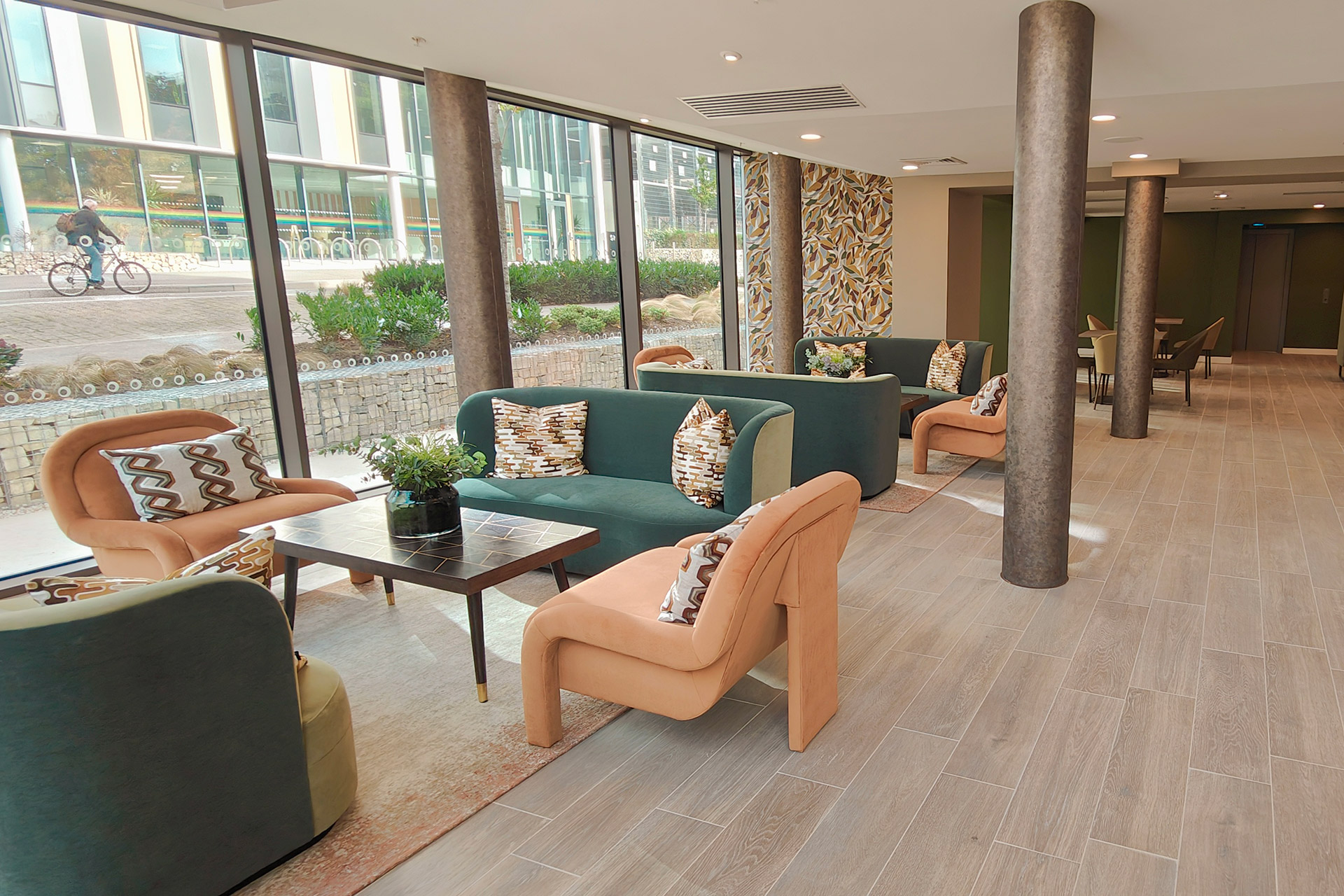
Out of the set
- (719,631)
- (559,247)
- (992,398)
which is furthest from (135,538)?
(992,398)

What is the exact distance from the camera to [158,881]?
6.43 ft

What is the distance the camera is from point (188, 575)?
7.01ft

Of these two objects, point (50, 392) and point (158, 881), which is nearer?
point (158, 881)

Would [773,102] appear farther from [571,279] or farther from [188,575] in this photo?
[188,575]

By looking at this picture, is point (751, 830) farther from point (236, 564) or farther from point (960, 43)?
point (960, 43)

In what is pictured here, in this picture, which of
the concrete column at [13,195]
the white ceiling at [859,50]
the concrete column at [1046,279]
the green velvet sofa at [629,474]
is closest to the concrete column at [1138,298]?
the white ceiling at [859,50]

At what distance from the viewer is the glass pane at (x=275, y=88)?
4.73 metres

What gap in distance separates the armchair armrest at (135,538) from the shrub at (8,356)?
82 cm

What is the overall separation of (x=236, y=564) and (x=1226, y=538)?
505cm

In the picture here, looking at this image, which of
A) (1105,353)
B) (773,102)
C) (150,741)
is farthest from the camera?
(1105,353)

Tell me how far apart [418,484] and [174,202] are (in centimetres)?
234

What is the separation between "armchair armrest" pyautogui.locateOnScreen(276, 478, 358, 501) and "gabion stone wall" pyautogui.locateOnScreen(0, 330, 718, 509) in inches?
21.3

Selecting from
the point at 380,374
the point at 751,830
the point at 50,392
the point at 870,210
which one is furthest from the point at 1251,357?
the point at 50,392

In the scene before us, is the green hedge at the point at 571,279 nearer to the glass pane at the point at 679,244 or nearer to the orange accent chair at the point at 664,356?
the glass pane at the point at 679,244
